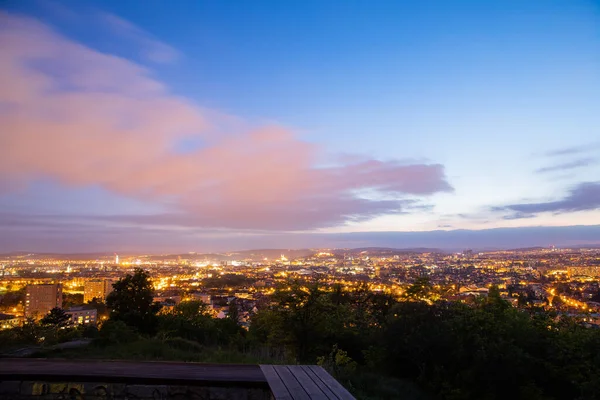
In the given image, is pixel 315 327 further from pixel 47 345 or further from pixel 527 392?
pixel 47 345

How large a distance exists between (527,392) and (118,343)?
7263 millimetres

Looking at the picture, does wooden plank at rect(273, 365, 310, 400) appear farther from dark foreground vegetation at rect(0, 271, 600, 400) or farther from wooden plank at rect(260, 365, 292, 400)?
dark foreground vegetation at rect(0, 271, 600, 400)

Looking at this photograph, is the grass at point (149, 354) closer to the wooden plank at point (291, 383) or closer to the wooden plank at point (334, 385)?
the wooden plank at point (291, 383)

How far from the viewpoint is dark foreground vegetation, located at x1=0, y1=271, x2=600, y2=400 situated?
6.57m

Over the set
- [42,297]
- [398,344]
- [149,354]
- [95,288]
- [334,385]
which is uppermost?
[334,385]

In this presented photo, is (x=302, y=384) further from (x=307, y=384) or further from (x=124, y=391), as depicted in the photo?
(x=124, y=391)

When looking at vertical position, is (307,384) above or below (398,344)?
above

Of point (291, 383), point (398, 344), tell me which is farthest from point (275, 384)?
point (398, 344)

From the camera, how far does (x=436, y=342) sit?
726 cm

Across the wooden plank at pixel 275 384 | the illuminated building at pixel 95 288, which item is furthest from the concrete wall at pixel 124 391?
the illuminated building at pixel 95 288

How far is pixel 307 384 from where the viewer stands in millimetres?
3977

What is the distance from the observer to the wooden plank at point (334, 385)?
353 cm

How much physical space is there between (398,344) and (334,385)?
4.09m

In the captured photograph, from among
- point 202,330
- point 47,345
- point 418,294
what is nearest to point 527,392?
point 418,294
